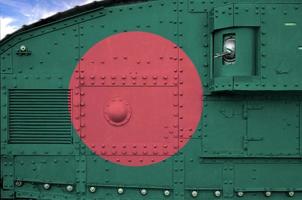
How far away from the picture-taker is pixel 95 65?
4297mm

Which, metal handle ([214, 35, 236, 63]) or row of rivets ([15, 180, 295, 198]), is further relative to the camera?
row of rivets ([15, 180, 295, 198])

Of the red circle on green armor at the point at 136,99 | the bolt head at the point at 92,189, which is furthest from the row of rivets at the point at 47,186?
the red circle on green armor at the point at 136,99

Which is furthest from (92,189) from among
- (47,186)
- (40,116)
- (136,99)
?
(136,99)

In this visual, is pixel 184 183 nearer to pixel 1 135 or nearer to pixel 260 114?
pixel 260 114

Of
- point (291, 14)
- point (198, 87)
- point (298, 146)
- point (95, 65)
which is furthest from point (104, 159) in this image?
point (291, 14)

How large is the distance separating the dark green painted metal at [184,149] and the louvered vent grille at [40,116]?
6 centimetres

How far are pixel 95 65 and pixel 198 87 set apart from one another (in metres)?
1.30

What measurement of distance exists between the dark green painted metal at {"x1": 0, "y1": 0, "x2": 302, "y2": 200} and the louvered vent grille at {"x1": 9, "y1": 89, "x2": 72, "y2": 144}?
0.06 meters

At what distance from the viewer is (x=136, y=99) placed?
14.1 ft

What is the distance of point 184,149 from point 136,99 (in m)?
0.86

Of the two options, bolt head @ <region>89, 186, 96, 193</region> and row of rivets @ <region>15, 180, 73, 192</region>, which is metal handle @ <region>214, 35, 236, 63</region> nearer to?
bolt head @ <region>89, 186, 96, 193</region>

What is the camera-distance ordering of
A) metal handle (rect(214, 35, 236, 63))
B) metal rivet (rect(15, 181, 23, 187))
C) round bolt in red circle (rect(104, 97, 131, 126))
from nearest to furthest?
metal handle (rect(214, 35, 236, 63)), round bolt in red circle (rect(104, 97, 131, 126)), metal rivet (rect(15, 181, 23, 187))

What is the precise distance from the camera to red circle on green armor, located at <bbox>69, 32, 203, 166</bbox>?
4.29 metres

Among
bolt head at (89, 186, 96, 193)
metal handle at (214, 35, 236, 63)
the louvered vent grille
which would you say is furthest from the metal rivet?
metal handle at (214, 35, 236, 63)
